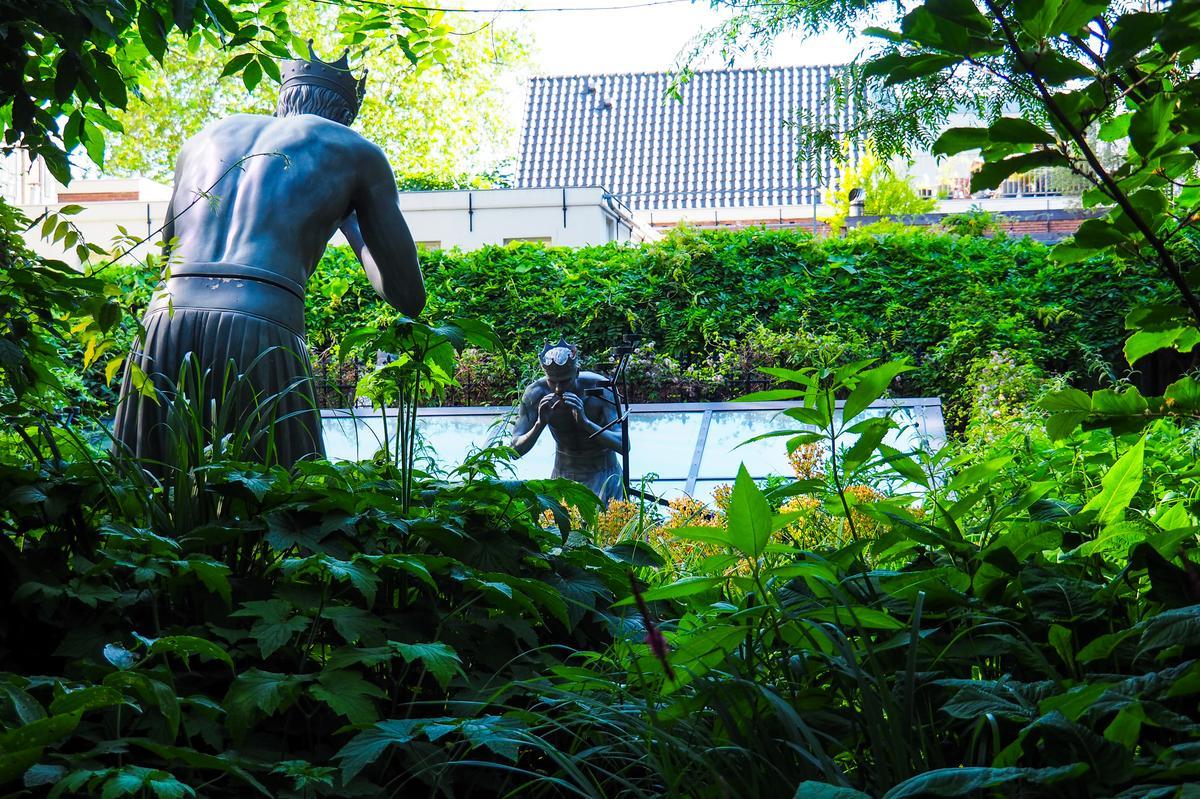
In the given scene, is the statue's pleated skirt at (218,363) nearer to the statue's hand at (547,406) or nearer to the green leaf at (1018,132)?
the green leaf at (1018,132)

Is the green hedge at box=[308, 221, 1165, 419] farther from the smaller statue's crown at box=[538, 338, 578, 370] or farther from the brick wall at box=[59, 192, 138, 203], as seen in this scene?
the brick wall at box=[59, 192, 138, 203]

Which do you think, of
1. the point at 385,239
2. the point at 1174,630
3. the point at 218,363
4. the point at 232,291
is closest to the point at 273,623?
the point at 1174,630

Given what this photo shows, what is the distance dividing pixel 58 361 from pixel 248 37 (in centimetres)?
130

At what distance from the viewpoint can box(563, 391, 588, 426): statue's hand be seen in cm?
657

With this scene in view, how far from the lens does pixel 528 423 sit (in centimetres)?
698

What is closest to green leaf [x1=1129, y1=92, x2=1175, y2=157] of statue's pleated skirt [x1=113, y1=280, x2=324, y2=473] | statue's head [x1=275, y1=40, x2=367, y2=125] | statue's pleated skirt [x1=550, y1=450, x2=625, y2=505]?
statue's pleated skirt [x1=113, y1=280, x2=324, y2=473]

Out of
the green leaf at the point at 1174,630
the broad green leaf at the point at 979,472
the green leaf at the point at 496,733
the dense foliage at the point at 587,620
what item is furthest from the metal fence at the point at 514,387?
the green leaf at the point at 1174,630

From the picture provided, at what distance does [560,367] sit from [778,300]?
5.63m

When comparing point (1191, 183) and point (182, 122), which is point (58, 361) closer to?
point (1191, 183)

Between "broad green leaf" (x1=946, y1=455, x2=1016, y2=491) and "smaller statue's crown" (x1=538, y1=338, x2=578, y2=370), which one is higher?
"broad green leaf" (x1=946, y1=455, x2=1016, y2=491)

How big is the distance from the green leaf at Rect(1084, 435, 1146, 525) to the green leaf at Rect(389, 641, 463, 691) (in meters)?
0.97

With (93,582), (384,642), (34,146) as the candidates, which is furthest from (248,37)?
(384,642)

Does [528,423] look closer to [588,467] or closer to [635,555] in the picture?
[588,467]

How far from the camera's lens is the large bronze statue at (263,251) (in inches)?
143
